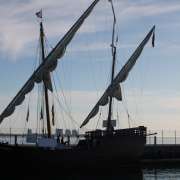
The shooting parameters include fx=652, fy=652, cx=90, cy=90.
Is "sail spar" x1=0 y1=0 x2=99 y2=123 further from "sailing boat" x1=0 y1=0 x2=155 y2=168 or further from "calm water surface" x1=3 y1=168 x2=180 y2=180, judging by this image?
"calm water surface" x1=3 y1=168 x2=180 y2=180

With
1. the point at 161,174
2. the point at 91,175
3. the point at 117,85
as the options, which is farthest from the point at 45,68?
the point at 161,174

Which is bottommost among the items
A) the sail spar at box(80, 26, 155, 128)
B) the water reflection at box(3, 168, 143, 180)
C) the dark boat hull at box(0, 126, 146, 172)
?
the water reflection at box(3, 168, 143, 180)

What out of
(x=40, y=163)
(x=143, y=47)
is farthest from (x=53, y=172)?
(x=143, y=47)

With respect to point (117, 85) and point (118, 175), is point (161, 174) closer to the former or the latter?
point (118, 175)

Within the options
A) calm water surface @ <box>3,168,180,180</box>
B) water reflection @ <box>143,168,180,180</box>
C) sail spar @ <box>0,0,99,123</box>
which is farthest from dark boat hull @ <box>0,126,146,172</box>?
sail spar @ <box>0,0,99,123</box>

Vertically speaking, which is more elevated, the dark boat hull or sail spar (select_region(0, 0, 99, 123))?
sail spar (select_region(0, 0, 99, 123))

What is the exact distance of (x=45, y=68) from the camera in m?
50.6

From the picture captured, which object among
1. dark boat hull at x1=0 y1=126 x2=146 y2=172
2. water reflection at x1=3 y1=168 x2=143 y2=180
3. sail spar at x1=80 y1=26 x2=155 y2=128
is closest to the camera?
water reflection at x1=3 y1=168 x2=143 y2=180

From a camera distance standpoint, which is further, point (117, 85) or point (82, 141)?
point (117, 85)

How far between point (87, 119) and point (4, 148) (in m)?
9.96

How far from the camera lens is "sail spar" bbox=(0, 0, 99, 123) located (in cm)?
4819

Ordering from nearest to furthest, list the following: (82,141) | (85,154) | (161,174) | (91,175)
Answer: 1. (91,175)
2. (161,174)
3. (85,154)
4. (82,141)

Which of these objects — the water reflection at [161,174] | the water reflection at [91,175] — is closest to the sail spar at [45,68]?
the water reflection at [91,175]

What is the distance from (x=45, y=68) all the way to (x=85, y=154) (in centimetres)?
755
